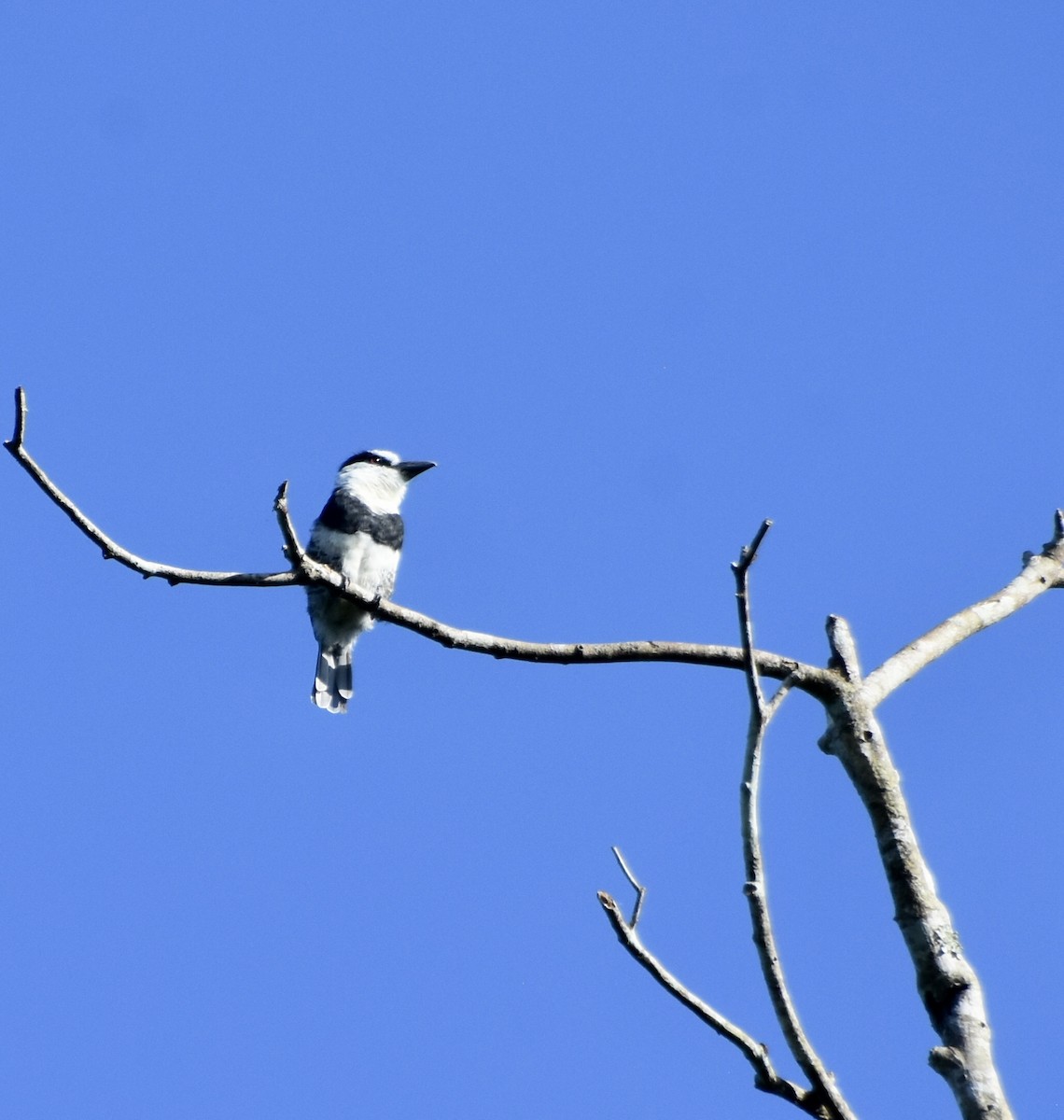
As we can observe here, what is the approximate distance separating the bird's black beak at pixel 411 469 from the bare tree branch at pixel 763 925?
17.3ft

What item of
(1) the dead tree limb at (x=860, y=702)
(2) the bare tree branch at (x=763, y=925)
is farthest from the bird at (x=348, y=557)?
(2) the bare tree branch at (x=763, y=925)

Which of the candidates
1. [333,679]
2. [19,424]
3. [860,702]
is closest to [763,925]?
[860,702]

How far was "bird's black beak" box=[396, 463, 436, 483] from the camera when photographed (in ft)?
24.5

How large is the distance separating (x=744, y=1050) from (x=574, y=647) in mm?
1242

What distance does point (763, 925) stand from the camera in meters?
2.20

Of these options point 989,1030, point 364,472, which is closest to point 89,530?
point 989,1030

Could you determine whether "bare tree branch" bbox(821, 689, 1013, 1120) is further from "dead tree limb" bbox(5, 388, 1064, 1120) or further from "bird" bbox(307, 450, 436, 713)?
"bird" bbox(307, 450, 436, 713)

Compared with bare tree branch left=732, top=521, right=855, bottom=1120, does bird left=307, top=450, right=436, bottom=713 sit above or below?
above

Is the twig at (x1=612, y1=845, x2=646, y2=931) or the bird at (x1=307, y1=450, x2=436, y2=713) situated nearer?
the twig at (x1=612, y1=845, x2=646, y2=931)

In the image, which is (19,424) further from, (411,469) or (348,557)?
(411,469)

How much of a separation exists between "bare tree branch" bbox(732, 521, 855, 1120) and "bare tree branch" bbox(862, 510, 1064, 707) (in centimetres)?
80

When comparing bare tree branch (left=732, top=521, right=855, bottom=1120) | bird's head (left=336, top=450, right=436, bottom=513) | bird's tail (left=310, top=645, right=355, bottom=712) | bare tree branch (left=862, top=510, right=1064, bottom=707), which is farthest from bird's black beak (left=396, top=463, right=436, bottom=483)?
bare tree branch (left=732, top=521, right=855, bottom=1120)

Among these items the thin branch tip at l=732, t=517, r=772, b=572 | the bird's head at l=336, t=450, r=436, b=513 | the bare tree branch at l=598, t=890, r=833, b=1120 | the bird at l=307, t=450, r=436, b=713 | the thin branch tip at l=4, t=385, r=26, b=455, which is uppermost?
the bird's head at l=336, t=450, r=436, b=513

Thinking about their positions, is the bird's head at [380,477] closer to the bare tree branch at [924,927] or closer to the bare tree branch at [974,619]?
the bare tree branch at [974,619]
